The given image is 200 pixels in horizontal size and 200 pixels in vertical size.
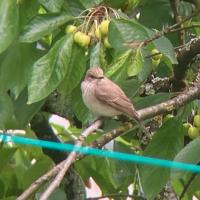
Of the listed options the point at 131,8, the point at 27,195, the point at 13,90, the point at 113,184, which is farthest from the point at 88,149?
the point at 113,184

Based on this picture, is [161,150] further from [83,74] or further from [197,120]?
[83,74]

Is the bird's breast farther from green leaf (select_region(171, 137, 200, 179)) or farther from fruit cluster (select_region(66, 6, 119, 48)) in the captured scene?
green leaf (select_region(171, 137, 200, 179))

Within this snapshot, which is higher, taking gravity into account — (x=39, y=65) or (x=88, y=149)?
(x=39, y=65)

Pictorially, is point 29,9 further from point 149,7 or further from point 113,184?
point 113,184

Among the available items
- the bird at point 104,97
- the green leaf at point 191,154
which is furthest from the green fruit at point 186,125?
the green leaf at point 191,154

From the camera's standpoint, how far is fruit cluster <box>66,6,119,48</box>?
2344 millimetres

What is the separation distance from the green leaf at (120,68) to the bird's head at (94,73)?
0.08m

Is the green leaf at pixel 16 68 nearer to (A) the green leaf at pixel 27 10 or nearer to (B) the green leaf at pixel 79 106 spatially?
(A) the green leaf at pixel 27 10

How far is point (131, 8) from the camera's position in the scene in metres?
2.78

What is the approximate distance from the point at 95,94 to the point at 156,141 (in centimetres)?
59

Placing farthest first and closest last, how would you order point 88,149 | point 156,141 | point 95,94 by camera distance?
point 95,94 < point 156,141 < point 88,149

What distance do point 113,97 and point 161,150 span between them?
0.45 meters

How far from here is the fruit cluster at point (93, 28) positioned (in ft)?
7.69

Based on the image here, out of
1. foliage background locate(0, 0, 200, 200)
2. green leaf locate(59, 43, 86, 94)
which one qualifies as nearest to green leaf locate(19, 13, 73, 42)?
foliage background locate(0, 0, 200, 200)
